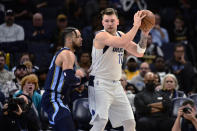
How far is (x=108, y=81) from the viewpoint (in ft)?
23.8

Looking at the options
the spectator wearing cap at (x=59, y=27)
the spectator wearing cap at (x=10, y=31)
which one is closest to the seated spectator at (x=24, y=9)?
the spectator wearing cap at (x=59, y=27)

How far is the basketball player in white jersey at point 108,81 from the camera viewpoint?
23.4ft

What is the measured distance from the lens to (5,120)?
8.84m

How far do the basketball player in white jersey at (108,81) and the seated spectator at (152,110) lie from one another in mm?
2302

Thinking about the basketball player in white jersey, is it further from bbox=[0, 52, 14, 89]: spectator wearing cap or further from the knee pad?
bbox=[0, 52, 14, 89]: spectator wearing cap

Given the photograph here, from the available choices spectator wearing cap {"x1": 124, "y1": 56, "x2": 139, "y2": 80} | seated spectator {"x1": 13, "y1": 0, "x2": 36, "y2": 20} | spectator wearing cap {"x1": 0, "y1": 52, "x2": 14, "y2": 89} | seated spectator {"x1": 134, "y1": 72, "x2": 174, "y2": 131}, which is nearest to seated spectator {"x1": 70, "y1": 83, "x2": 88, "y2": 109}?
seated spectator {"x1": 134, "y1": 72, "x2": 174, "y2": 131}

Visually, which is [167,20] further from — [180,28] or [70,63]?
[70,63]

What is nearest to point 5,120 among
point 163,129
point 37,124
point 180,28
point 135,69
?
point 37,124

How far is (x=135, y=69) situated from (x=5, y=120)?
14.1 feet

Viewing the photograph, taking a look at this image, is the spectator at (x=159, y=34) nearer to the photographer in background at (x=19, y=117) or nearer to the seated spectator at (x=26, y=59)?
the seated spectator at (x=26, y=59)

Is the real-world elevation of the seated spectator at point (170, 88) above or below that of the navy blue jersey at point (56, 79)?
below

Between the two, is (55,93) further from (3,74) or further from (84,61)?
(84,61)

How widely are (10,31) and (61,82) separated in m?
5.86

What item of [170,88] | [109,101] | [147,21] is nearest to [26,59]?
[170,88]
